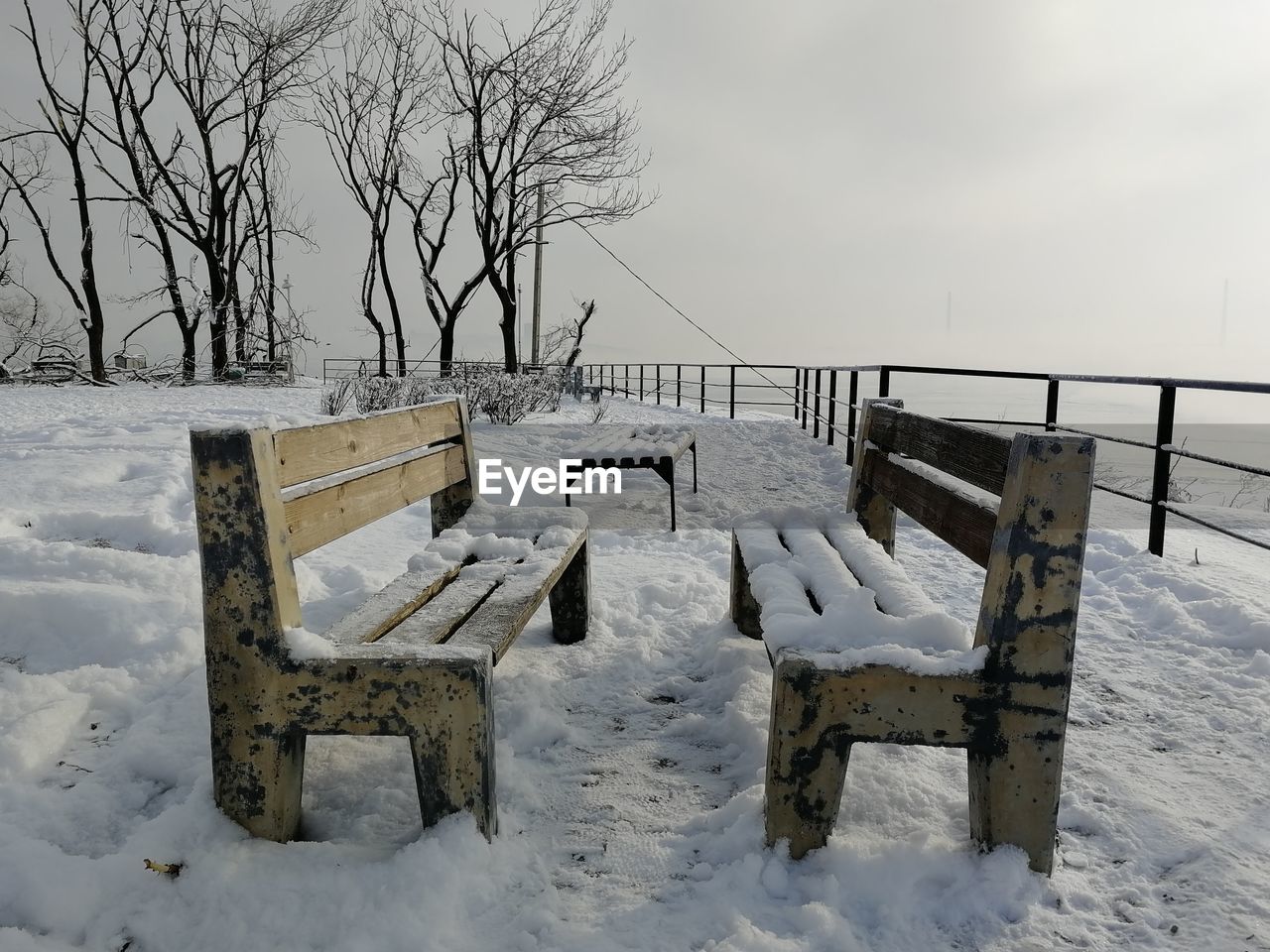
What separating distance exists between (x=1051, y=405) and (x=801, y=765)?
16.6ft

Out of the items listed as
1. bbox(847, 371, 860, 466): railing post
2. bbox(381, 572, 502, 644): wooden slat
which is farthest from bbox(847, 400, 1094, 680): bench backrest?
bbox(847, 371, 860, 466): railing post

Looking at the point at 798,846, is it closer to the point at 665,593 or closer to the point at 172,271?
the point at 665,593

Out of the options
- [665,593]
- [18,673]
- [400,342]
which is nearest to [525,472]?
[665,593]

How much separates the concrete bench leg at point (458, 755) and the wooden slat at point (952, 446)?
1.25 metres

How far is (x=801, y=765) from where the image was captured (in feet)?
5.69

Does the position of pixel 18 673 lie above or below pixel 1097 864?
above

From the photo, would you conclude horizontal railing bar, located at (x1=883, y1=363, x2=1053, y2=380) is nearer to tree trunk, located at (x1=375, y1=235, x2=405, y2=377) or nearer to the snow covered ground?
the snow covered ground

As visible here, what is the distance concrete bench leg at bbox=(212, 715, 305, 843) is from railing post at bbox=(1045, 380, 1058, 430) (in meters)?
5.63

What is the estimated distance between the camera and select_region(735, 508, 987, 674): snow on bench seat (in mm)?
1730

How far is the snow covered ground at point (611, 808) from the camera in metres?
1.59

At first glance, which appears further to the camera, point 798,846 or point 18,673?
point 18,673

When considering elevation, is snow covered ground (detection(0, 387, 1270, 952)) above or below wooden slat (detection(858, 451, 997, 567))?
below

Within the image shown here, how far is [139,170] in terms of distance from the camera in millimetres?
18234

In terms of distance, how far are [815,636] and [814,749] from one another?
0.25 m
